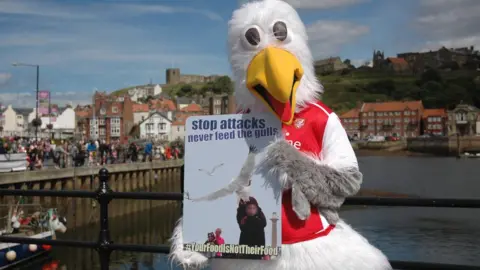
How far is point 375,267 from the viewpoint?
105 inches

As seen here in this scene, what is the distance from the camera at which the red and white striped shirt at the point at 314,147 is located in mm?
2615

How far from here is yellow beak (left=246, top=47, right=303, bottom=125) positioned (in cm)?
252

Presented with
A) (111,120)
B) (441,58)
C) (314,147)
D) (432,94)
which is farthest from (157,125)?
(441,58)

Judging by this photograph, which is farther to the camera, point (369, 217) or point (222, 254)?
point (369, 217)

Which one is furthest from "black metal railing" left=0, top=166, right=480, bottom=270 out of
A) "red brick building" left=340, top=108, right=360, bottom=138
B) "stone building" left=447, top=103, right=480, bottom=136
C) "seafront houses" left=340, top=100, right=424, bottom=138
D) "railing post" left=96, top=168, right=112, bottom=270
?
"red brick building" left=340, top=108, right=360, bottom=138

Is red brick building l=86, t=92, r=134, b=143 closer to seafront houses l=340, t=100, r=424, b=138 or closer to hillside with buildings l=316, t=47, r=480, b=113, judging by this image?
hillside with buildings l=316, t=47, r=480, b=113

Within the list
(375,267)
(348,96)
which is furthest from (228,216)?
(348,96)

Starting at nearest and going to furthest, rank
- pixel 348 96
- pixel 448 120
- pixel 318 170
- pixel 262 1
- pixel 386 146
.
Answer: pixel 318 170
pixel 262 1
pixel 386 146
pixel 448 120
pixel 348 96

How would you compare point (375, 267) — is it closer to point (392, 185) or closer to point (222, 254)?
point (222, 254)

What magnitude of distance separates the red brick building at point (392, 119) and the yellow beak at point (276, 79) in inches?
4894

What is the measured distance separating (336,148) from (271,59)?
54cm

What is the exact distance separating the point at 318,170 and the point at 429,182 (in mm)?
41978

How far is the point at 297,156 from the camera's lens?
2559 millimetres

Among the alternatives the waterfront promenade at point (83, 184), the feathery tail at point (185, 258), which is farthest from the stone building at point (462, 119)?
the feathery tail at point (185, 258)
